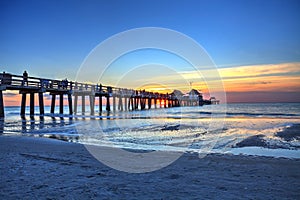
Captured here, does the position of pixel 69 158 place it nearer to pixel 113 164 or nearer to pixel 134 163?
pixel 113 164

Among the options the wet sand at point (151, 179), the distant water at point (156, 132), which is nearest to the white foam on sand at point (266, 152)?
A: the distant water at point (156, 132)

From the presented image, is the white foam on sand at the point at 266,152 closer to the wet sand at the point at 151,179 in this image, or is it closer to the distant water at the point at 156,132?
the distant water at the point at 156,132

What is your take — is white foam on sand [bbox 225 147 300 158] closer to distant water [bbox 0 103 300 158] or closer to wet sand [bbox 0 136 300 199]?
distant water [bbox 0 103 300 158]

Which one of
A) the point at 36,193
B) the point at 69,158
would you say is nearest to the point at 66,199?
the point at 36,193

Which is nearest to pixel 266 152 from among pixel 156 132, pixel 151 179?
pixel 151 179

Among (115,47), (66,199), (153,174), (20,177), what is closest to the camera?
(66,199)

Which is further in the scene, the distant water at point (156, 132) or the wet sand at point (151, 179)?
the distant water at point (156, 132)

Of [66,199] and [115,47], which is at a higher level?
[115,47]

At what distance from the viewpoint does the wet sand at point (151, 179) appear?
3.45 metres

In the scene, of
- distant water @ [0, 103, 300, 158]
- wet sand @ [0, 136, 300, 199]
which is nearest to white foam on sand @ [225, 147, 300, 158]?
distant water @ [0, 103, 300, 158]

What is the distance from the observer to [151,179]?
4.25 meters

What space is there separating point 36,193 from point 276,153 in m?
6.72

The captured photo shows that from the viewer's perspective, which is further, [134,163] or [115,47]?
[115,47]

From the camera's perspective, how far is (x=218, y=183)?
3.97 metres
